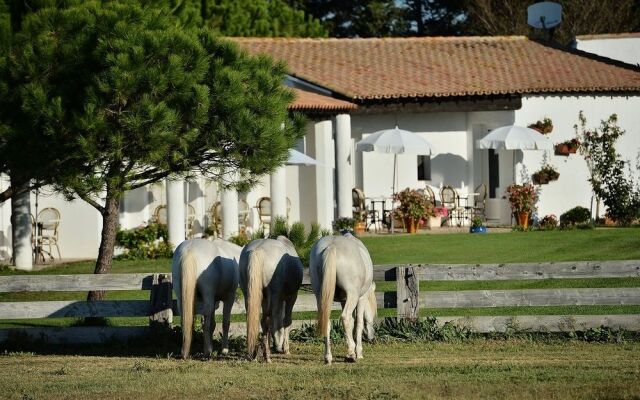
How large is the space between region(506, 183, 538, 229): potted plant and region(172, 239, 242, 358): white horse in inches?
695

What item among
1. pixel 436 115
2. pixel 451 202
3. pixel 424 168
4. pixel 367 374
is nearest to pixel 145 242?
pixel 451 202

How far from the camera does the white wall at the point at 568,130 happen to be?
104ft

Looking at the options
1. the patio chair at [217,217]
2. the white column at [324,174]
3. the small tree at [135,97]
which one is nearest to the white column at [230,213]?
the patio chair at [217,217]

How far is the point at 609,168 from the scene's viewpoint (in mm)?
31672

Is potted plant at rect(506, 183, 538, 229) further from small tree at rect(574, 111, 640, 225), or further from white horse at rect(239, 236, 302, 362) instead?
white horse at rect(239, 236, 302, 362)

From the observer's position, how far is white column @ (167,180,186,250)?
26359 mm

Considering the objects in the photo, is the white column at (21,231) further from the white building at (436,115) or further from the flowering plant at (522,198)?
the flowering plant at (522,198)

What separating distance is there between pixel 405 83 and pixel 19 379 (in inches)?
834

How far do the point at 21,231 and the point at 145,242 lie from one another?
288cm

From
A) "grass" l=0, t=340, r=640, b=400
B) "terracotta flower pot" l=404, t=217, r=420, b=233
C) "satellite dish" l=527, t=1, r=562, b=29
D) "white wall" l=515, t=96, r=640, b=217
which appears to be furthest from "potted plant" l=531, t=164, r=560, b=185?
"grass" l=0, t=340, r=640, b=400

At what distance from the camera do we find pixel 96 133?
49.3 ft

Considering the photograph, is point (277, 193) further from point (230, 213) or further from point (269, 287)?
point (269, 287)

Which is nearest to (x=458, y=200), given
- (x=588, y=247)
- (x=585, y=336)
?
(x=588, y=247)

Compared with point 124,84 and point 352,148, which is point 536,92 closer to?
point 352,148
